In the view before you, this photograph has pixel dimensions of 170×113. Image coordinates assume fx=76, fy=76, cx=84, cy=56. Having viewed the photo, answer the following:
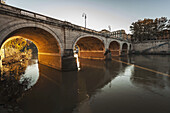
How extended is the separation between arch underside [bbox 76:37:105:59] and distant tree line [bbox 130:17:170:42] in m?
33.4

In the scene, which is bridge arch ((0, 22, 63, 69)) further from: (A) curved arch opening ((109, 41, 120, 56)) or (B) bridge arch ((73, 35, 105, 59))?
(A) curved arch opening ((109, 41, 120, 56))

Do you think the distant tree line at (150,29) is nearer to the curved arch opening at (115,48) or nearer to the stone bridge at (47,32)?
the curved arch opening at (115,48)

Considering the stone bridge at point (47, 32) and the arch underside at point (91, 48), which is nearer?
the stone bridge at point (47, 32)

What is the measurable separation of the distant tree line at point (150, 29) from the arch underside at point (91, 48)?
110 feet

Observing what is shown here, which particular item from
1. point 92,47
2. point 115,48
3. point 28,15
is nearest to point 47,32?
point 28,15

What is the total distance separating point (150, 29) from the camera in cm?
3934

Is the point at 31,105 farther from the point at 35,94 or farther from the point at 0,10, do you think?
the point at 0,10

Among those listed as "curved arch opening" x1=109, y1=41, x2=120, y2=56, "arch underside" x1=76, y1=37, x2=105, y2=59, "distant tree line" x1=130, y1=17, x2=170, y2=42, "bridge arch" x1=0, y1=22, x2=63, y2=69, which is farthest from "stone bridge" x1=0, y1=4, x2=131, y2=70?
"distant tree line" x1=130, y1=17, x2=170, y2=42

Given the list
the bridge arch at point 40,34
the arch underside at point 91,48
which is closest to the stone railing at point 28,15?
the bridge arch at point 40,34

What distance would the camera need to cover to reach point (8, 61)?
13.8 meters

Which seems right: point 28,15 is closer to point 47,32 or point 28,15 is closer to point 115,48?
point 47,32

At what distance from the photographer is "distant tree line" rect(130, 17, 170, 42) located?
37906mm

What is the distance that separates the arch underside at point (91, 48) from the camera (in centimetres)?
1911

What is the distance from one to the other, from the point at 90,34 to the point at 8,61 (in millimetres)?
16022
